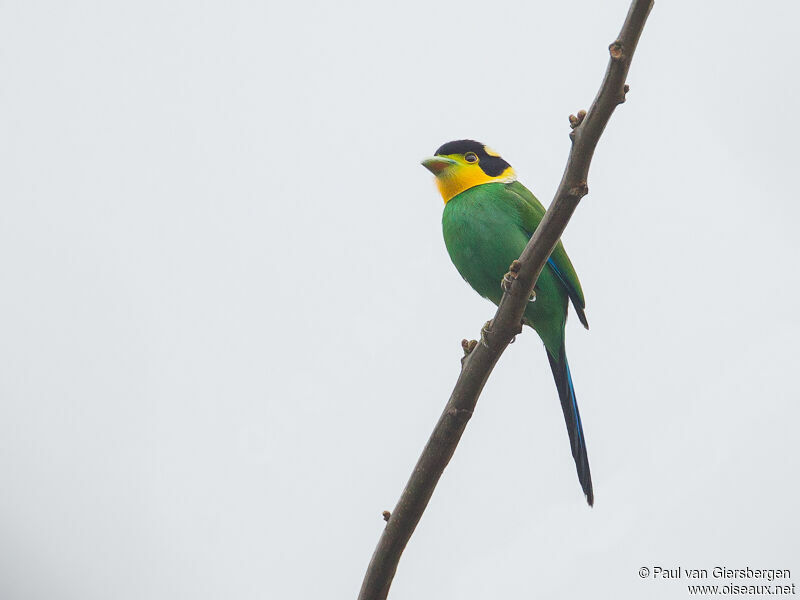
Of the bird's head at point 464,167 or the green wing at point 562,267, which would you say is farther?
the bird's head at point 464,167

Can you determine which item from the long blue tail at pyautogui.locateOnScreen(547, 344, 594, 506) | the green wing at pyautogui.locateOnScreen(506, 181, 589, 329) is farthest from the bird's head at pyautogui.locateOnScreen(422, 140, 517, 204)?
the long blue tail at pyautogui.locateOnScreen(547, 344, 594, 506)

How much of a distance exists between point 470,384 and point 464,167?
2.39 meters

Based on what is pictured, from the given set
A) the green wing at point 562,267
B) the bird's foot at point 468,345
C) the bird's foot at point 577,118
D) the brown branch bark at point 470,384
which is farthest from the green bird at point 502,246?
the bird's foot at point 577,118

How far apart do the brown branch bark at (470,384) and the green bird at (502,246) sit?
5.10 feet

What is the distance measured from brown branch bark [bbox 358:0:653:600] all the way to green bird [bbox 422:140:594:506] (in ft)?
5.10

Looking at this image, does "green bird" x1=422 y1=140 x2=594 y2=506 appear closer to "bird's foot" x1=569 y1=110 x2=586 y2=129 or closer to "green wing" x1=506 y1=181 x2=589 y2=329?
"green wing" x1=506 y1=181 x2=589 y2=329

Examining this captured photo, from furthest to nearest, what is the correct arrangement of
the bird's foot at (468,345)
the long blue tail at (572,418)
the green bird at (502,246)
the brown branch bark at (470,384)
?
the green bird at (502,246) → the long blue tail at (572,418) → the bird's foot at (468,345) → the brown branch bark at (470,384)

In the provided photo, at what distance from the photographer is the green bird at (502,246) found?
4324 millimetres

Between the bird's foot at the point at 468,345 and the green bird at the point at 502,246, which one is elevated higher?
the green bird at the point at 502,246

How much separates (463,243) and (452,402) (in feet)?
6.61

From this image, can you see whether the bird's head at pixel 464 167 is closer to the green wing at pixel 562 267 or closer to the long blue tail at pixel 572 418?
the green wing at pixel 562 267

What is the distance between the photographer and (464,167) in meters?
4.80

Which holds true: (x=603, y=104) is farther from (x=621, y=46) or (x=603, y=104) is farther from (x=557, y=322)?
(x=557, y=322)

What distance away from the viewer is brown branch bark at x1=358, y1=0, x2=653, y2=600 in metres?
2.29
